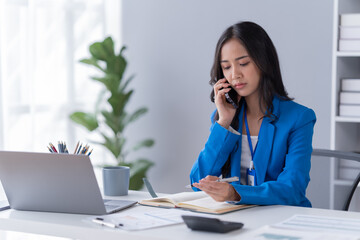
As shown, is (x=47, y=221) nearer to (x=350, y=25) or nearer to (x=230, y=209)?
(x=230, y=209)

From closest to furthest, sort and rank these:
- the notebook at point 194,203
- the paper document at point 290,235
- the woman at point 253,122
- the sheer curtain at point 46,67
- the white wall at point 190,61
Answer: the paper document at point 290,235, the notebook at point 194,203, the woman at point 253,122, the sheer curtain at point 46,67, the white wall at point 190,61

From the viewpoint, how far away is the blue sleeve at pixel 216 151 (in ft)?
7.16

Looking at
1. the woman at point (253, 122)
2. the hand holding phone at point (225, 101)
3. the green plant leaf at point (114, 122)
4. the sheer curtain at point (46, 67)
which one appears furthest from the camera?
the green plant leaf at point (114, 122)

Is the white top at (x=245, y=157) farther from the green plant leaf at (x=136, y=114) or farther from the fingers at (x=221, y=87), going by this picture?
the green plant leaf at (x=136, y=114)

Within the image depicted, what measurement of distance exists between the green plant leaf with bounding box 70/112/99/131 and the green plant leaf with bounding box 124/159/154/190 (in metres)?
0.43

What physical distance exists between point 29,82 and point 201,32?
4.43 feet

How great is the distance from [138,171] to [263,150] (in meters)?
2.25

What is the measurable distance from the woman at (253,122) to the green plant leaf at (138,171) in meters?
2.00

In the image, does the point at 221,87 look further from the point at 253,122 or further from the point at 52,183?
the point at 52,183

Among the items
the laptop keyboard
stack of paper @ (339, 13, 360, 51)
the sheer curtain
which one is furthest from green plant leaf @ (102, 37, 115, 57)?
the laptop keyboard

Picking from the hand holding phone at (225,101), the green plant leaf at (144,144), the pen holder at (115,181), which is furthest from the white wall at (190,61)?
the pen holder at (115,181)

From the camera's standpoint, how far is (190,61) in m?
4.33

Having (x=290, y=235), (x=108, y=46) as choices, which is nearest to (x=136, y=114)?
(x=108, y=46)

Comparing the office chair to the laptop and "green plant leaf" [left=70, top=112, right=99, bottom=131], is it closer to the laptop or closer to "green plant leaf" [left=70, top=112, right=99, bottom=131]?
the laptop
